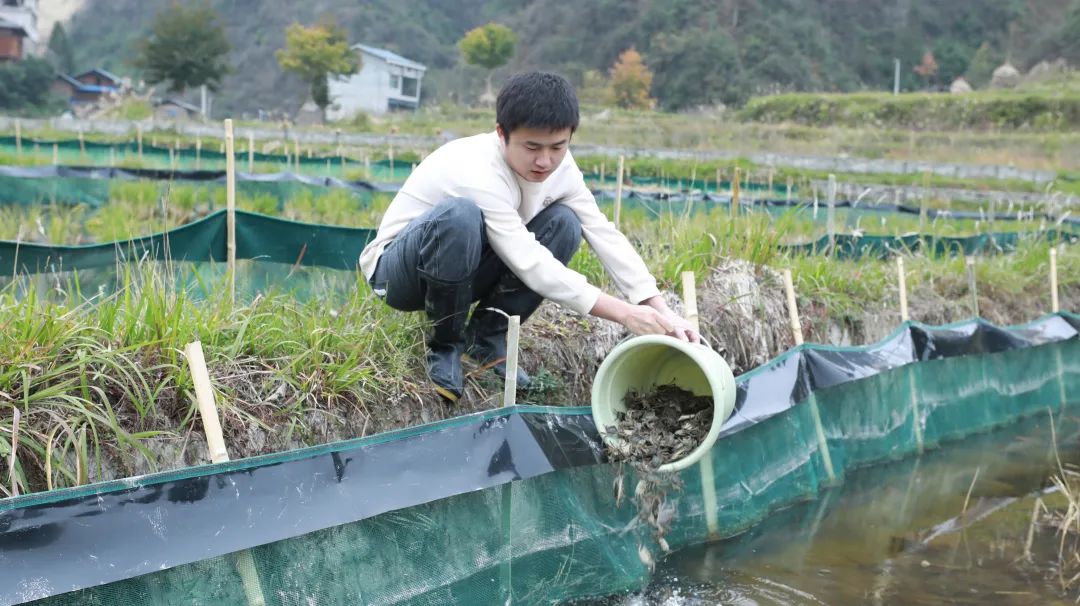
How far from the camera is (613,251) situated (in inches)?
103

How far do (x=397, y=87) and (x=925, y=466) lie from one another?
1849 inches

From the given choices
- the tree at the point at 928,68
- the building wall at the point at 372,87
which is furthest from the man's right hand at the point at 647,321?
the tree at the point at 928,68

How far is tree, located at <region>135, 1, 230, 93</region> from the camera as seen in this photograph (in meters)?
36.6

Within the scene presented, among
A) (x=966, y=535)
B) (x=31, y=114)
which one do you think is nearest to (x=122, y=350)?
(x=966, y=535)

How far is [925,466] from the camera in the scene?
12.5 feet

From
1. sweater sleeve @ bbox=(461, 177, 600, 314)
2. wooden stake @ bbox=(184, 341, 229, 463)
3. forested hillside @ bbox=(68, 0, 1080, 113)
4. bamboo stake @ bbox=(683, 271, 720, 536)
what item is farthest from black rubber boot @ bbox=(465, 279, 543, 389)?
forested hillside @ bbox=(68, 0, 1080, 113)

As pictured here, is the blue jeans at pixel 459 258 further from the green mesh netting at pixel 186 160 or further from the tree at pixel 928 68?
the tree at pixel 928 68

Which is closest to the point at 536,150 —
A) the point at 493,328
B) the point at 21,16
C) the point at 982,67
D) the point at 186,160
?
the point at 493,328

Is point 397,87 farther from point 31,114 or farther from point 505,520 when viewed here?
point 505,520

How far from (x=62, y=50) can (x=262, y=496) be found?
193ft

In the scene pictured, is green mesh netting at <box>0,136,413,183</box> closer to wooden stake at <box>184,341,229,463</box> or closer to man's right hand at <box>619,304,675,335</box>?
man's right hand at <box>619,304,675,335</box>

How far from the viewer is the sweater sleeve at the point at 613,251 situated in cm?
256

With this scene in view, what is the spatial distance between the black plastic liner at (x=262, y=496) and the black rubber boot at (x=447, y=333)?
0.39m

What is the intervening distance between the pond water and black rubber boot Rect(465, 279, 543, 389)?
730mm
